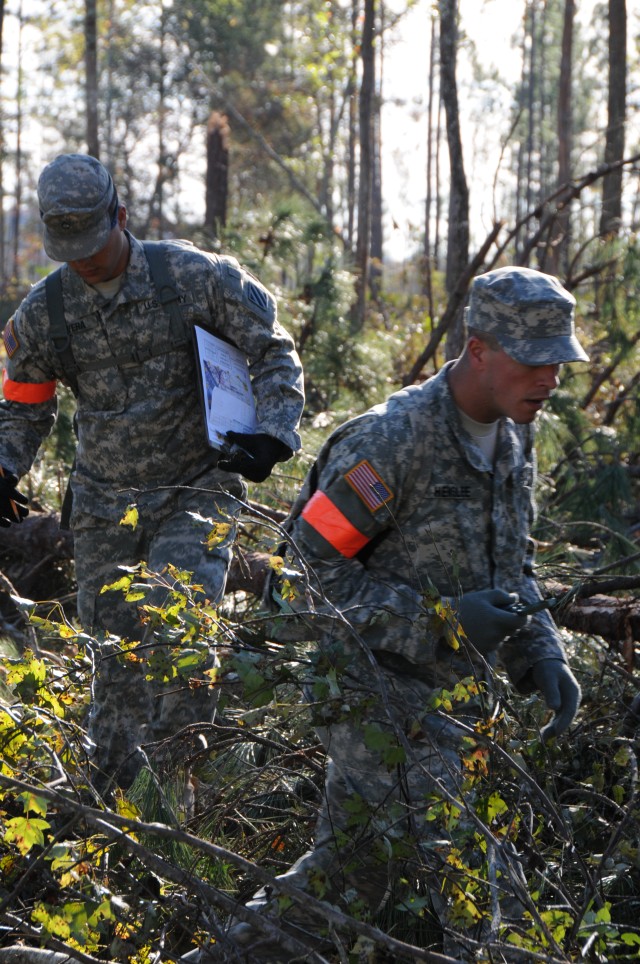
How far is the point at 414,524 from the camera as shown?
256 cm

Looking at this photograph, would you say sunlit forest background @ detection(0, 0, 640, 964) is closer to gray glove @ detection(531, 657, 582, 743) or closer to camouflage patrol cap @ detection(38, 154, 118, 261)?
gray glove @ detection(531, 657, 582, 743)

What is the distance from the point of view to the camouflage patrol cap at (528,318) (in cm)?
247

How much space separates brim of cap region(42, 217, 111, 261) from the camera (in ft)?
11.1

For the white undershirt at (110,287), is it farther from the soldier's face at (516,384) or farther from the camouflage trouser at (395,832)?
the camouflage trouser at (395,832)

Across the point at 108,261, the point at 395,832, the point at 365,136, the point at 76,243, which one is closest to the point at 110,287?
the point at 108,261

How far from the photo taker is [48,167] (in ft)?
11.5

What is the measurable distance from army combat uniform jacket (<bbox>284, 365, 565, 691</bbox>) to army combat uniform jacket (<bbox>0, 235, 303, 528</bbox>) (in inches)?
39.8

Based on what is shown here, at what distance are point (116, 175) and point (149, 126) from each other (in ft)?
7.86

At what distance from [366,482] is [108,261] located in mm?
1533

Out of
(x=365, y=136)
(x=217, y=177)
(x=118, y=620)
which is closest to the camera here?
(x=118, y=620)

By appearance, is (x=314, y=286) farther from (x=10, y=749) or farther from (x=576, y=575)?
(x=10, y=749)

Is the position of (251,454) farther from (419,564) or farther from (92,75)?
(92,75)

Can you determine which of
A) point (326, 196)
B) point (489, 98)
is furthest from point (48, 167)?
point (489, 98)

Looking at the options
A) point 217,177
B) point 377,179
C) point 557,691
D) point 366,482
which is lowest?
point 377,179
